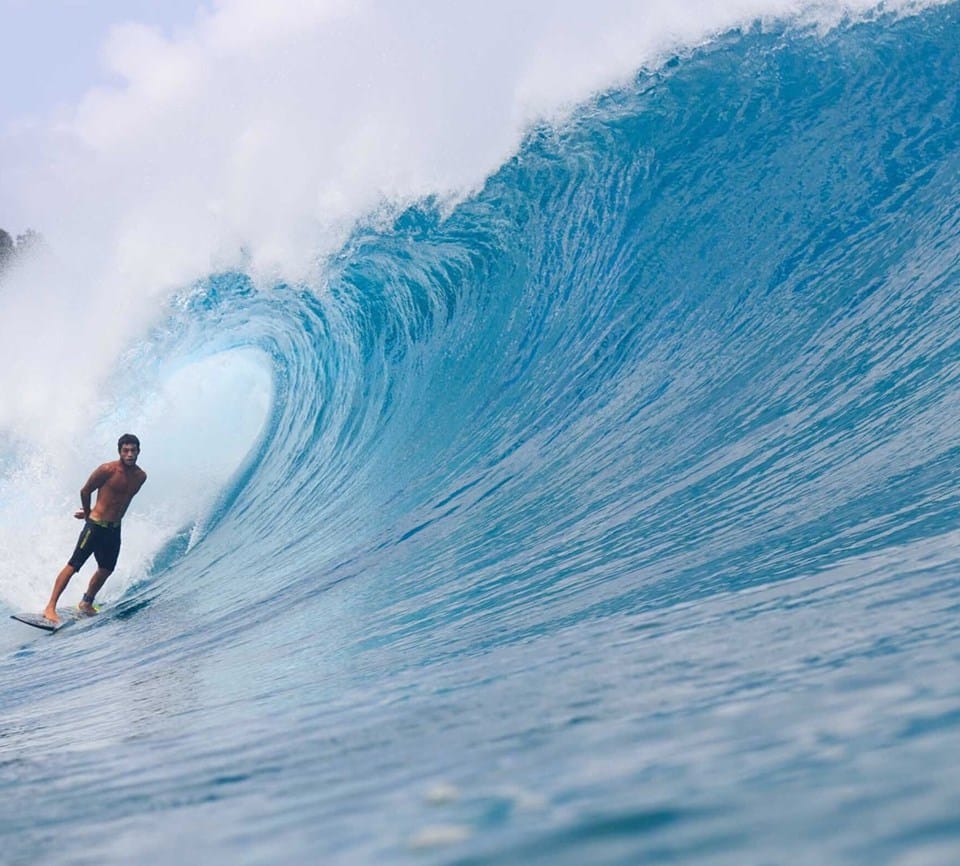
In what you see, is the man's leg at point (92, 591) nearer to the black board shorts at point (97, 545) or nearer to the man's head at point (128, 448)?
the black board shorts at point (97, 545)

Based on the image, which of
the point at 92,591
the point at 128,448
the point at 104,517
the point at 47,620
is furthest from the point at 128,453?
the point at 47,620

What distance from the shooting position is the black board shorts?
8.41m

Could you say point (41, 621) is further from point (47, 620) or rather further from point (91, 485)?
point (91, 485)

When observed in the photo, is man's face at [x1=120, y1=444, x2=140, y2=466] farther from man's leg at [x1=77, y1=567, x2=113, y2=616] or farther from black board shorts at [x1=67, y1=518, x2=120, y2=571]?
man's leg at [x1=77, y1=567, x2=113, y2=616]

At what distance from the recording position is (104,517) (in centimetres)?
845

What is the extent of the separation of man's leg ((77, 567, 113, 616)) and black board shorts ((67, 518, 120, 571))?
0.15 ft

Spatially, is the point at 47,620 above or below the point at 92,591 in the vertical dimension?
below

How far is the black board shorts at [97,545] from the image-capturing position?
8.41m

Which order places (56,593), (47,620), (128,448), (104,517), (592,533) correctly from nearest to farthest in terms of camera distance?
(592,533)
(47,620)
(56,593)
(128,448)
(104,517)

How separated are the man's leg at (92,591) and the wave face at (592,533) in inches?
14.5

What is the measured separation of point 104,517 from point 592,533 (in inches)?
172

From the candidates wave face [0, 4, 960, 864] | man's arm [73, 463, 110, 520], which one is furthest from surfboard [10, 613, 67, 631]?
man's arm [73, 463, 110, 520]

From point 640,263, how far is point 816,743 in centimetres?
798

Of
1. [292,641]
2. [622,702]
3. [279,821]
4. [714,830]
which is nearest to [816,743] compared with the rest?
[714,830]
